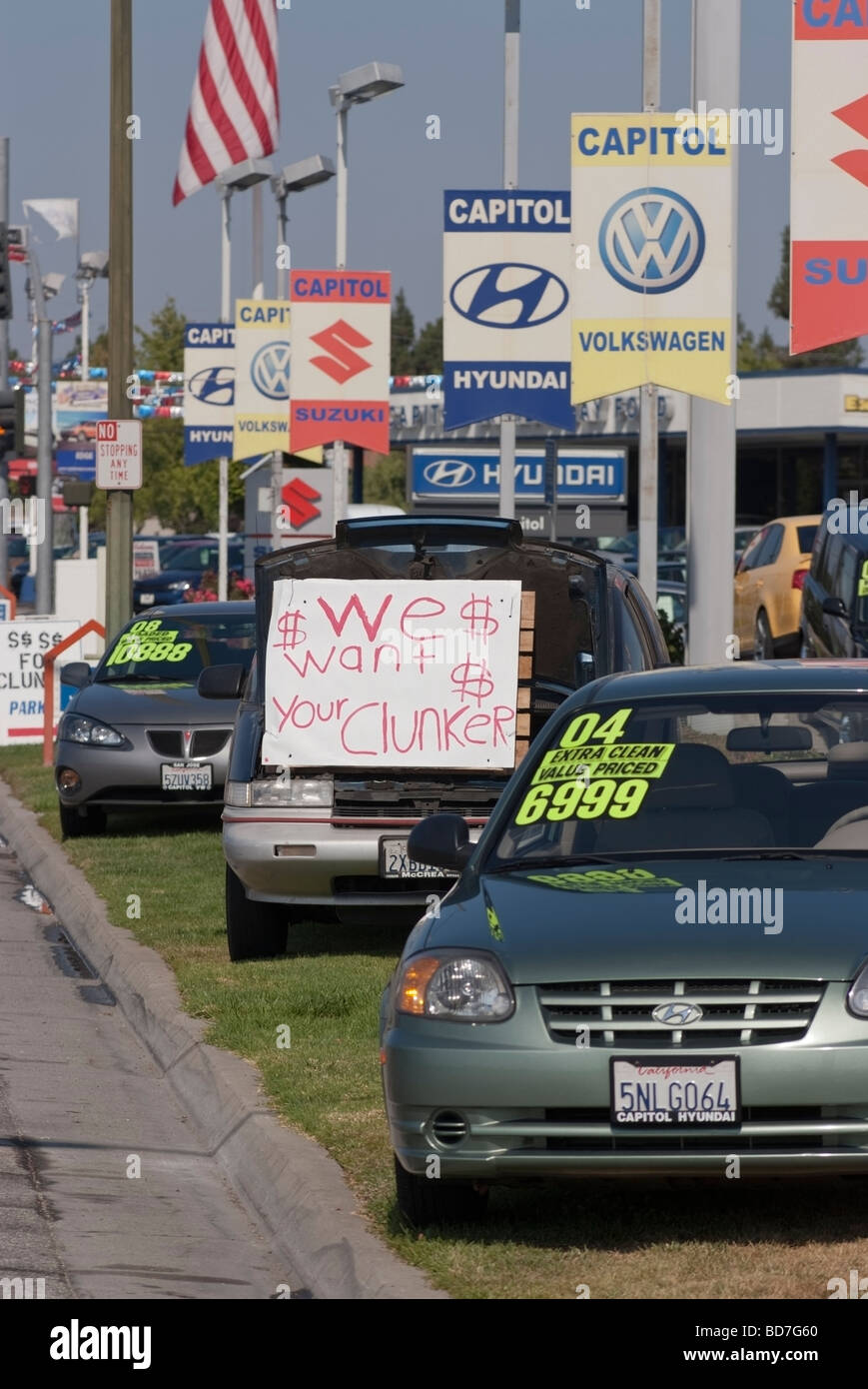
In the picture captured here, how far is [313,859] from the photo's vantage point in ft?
34.6

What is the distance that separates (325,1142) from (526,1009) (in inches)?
66.0

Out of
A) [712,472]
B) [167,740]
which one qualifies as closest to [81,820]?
[167,740]

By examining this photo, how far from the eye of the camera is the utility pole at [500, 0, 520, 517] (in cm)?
2284

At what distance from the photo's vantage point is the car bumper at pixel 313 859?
10.6m

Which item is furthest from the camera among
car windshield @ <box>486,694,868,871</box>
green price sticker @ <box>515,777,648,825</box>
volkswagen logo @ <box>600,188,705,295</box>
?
volkswagen logo @ <box>600,188,705,295</box>

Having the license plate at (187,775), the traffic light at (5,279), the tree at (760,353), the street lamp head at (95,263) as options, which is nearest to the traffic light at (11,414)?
the traffic light at (5,279)

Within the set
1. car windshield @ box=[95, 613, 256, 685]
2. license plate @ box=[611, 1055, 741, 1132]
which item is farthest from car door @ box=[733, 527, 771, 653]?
license plate @ box=[611, 1055, 741, 1132]

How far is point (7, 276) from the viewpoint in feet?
91.0

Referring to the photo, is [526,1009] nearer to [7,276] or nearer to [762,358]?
[7,276]

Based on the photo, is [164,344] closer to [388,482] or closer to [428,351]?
[388,482]

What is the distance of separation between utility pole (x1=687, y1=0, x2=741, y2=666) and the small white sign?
7292 millimetres

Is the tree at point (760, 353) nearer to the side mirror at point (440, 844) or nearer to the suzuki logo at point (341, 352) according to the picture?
the suzuki logo at point (341, 352)

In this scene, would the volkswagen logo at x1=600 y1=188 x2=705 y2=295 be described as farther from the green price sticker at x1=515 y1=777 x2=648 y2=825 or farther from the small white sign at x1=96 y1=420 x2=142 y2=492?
the small white sign at x1=96 y1=420 x2=142 y2=492

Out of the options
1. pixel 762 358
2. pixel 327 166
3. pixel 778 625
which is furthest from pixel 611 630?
pixel 762 358
